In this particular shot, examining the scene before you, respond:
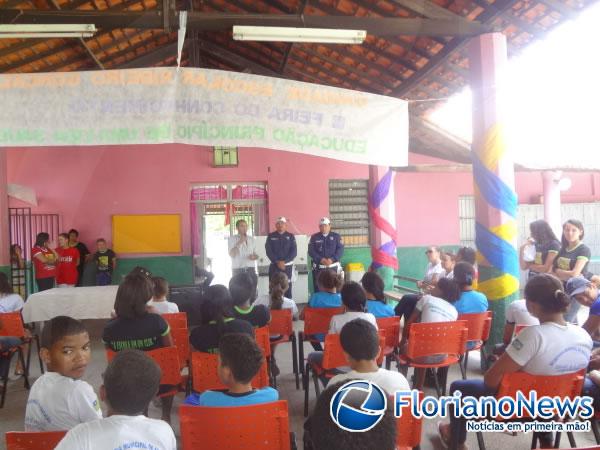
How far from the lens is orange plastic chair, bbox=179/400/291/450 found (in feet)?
6.40

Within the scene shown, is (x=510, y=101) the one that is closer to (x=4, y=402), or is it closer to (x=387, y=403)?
(x=387, y=403)

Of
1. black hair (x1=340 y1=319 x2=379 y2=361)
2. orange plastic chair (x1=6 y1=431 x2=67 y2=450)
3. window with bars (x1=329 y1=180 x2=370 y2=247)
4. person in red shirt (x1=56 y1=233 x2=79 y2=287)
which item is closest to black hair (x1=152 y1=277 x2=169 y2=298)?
black hair (x1=340 y1=319 x2=379 y2=361)

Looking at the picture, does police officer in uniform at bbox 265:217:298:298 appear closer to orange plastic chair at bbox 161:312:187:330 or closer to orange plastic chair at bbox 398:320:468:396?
orange plastic chair at bbox 161:312:187:330

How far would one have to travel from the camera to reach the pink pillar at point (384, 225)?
9.57 m

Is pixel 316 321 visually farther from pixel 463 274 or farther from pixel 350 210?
pixel 350 210

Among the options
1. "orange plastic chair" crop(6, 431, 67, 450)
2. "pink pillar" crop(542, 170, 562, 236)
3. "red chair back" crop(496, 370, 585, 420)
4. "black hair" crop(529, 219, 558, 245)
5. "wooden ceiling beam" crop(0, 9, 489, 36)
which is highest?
"wooden ceiling beam" crop(0, 9, 489, 36)

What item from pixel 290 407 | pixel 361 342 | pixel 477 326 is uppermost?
pixel 361 342

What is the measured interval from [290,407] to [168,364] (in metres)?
1.22

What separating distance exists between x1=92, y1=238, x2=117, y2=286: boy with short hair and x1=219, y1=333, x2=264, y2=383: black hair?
8170mm

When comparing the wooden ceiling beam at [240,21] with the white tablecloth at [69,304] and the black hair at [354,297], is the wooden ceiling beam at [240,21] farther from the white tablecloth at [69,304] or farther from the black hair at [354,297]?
the white tablecloth at [69,304]

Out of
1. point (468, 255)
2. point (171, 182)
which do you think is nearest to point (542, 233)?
point (468, 255)

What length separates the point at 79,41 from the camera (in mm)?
7699

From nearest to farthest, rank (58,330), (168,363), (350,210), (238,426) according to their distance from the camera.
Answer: (238,426), (58,330), (168,363), (350,210)

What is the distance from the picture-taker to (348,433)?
3.85 ft
